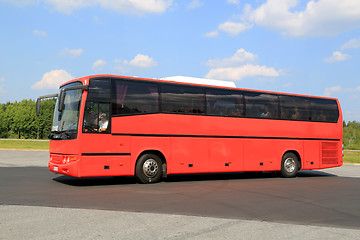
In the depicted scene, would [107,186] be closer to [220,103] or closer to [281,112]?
[220,103]

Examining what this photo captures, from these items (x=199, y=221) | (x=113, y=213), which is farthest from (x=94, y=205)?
(x=199, y=221)

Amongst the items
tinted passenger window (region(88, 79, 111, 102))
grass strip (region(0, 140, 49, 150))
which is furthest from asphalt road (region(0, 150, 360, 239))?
Result: grass strip (region(0, 140, 49, 150))

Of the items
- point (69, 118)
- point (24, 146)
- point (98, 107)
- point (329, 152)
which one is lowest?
point (24, 146)

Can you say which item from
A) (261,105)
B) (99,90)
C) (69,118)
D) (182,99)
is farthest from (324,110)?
(69,118)

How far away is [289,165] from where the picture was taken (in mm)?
16516

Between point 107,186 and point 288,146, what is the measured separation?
8023 mm

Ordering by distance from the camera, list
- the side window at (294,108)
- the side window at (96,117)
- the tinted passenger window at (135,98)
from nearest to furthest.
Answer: the side window at (96,117) → the tinted passenger window at (135,98) → the side window at (294,108)

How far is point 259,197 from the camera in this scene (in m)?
10.3

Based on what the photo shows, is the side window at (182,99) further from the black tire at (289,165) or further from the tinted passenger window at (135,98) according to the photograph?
the black tire at (289,165)

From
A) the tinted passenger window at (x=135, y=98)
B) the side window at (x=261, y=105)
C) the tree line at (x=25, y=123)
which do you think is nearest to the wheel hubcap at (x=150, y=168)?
Result: the tinted passenger window at (x=135, y=98)

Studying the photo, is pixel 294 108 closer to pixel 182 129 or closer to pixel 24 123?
pixel 182 129

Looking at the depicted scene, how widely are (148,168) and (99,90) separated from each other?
2.97 meters

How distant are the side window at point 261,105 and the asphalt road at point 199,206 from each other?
3.40 m

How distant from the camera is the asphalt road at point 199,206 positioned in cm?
637
